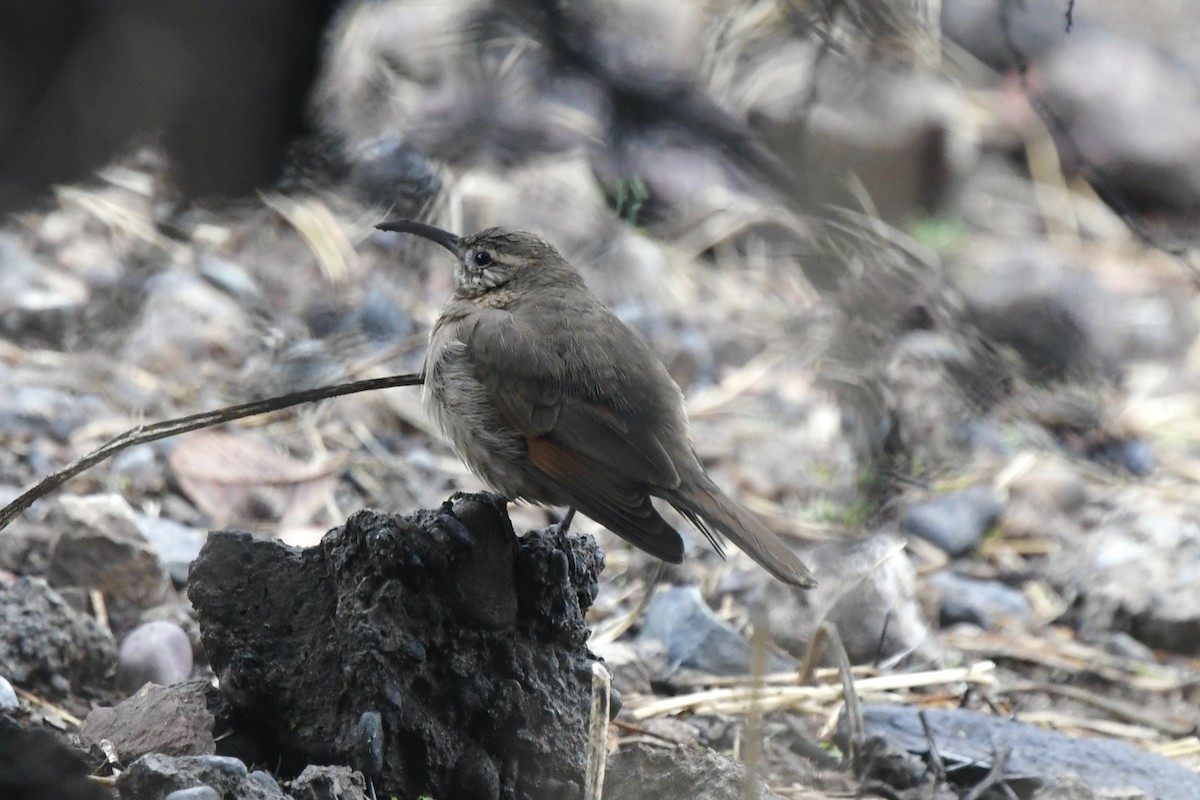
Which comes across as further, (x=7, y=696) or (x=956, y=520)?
(x=956, y=520)

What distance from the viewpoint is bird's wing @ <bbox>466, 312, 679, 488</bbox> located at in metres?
4.09

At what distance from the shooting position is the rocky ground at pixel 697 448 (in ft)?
10.0

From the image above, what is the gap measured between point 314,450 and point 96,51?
3859mm

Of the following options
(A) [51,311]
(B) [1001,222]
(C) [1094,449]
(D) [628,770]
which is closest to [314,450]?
(A) [51,311]

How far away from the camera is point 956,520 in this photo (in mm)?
6207

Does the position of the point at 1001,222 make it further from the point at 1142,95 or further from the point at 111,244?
the point at 111,244

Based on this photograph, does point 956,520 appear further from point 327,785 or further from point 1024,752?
point 327,785

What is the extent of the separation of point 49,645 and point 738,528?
1.80 m

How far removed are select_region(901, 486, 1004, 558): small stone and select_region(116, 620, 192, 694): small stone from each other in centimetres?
313

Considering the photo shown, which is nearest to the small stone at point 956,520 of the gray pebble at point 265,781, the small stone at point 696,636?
the small stone at point 696,636

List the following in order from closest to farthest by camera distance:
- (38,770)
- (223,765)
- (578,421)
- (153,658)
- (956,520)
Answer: (38,770) < (223,765) < (153,658) < (578,421) < (956,520)

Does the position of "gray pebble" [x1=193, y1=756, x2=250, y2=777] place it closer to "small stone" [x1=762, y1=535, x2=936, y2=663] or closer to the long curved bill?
the long curved bill

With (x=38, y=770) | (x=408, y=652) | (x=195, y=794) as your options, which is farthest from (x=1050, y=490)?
(x=38, y=770)

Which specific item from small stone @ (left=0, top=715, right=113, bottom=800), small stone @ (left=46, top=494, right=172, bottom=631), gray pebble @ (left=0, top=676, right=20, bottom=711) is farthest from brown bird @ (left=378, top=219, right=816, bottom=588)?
small stone @ (left=0, top=715, right=113, bottom=800)
